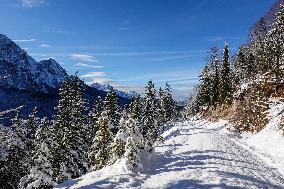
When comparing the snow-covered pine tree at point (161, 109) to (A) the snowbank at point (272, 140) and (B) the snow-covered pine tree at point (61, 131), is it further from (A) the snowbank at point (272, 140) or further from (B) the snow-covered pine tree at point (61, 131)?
(A) the snowbank at point (272, 140)

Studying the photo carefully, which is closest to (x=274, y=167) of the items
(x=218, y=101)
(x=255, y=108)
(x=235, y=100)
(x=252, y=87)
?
(x=255, y=108)

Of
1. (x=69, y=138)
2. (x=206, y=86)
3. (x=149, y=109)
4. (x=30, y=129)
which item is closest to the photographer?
(x=69, y=138)

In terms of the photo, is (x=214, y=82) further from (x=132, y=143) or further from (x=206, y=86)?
(x=132, y=143)

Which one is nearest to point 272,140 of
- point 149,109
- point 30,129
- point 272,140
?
point 272,140

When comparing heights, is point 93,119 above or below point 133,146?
below

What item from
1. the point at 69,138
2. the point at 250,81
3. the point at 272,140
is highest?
the point at 250,81

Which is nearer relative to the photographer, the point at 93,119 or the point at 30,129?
the point at 30,129

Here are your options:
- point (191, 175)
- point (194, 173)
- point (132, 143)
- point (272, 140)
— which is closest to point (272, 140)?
point (272, 140)

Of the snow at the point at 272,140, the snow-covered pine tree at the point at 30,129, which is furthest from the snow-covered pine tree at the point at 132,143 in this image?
the snow-covered pine tree at the point at 30,129

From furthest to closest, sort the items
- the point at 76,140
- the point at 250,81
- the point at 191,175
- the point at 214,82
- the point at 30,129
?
the point at 214,82 < the point at 250,81 < the point at 76,140 < the point at 30,129 < the point at 191,175

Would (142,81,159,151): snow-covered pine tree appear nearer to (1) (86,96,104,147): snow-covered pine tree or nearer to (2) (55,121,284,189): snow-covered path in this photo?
(1) (86,96,104,147): snow-covered pine tree

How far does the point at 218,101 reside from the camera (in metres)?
87.1

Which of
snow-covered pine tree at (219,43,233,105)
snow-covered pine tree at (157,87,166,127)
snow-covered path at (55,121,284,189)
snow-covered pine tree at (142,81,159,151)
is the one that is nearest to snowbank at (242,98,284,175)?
snow-covered path at (55,121,284,189)

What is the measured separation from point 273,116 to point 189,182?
2415 centimetres
